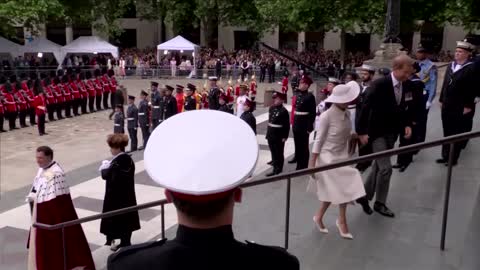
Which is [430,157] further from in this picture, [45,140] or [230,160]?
[45,140]

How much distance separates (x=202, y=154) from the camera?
1.51m

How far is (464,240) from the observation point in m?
4.52

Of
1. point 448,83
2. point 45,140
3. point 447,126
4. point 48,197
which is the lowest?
point 45,140

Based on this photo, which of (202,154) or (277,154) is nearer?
(202,154)

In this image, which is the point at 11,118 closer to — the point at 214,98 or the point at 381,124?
the point at 214,98

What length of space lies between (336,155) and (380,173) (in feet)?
1.53

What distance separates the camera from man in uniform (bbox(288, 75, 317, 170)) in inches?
379

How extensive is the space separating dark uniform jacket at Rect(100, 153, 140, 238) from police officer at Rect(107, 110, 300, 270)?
16.8ft

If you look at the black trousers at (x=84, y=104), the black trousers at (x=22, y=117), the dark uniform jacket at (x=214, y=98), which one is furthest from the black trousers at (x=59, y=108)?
the dark uniform jacket at (x=214, y=98)

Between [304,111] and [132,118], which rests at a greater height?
[304,111]

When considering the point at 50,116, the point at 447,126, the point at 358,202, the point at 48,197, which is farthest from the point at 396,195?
the point at 50,116

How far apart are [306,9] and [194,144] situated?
26.7 metres

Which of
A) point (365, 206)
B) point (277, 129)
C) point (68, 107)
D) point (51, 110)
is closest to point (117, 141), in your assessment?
point (365, 206)

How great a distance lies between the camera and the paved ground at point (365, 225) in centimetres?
454
